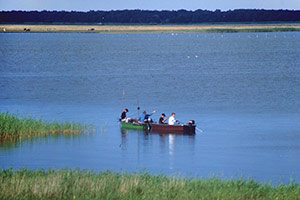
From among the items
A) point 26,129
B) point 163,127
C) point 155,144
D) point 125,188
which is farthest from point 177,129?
point 125,188

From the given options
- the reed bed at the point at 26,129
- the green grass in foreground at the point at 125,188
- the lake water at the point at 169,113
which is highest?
the green grass in foreground at the point at 125,188

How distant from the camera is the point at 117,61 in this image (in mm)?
92625

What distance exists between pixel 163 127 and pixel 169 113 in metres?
6.67

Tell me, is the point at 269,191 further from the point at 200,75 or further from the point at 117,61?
the point at 117,61

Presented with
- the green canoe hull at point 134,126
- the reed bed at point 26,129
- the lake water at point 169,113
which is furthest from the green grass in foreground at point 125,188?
the green canoe hull at point 134,126

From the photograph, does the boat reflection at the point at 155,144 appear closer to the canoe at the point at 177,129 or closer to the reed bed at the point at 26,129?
the canoe at the point at 177,129

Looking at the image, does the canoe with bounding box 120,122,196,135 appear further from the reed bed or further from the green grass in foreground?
the green grass in foreground

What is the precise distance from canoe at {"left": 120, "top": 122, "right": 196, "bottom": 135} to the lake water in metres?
0.53

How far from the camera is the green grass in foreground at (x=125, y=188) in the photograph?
17062mm

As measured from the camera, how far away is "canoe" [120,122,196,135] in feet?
107

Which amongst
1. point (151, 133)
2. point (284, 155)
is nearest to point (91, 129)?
point (151, 133)

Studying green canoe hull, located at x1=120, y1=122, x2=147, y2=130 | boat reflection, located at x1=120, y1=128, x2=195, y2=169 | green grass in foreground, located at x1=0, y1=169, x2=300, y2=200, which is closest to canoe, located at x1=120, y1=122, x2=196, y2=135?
green canoe hull, located at x1=120, y1=122, x2=147, y2=130

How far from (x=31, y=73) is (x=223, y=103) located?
3347 centimetres

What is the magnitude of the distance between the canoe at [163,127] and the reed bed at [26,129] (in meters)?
3.09
